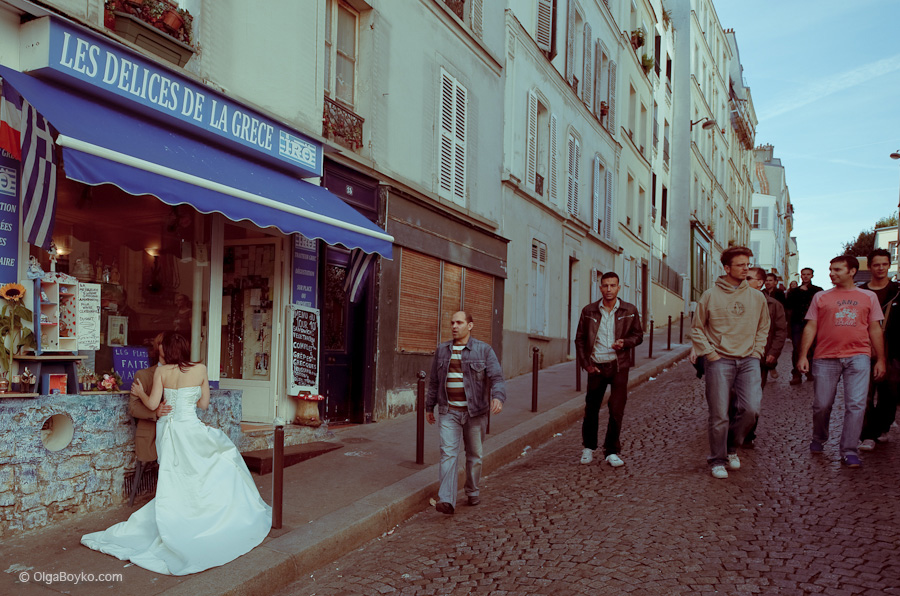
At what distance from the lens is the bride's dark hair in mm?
5398

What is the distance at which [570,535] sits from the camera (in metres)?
4.98

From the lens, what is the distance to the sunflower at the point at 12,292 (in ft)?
17.1

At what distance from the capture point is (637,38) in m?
23.2

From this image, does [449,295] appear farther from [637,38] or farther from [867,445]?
[637,38]

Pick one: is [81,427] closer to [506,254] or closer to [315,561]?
[315,561]

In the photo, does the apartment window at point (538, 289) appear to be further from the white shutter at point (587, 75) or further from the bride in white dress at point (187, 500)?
the bride in white dress at point (187, 500)

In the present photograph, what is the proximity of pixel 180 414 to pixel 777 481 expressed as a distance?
4.58 metres

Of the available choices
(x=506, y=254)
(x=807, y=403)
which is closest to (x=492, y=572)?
(x=807, y=403)

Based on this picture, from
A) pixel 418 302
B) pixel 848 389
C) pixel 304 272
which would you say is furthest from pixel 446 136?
pixel 848 389

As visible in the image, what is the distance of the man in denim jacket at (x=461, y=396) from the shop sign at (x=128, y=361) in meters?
2.55

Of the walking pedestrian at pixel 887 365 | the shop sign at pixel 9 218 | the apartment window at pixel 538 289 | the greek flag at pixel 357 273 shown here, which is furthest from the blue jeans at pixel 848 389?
the apartment window at pixel 538 289

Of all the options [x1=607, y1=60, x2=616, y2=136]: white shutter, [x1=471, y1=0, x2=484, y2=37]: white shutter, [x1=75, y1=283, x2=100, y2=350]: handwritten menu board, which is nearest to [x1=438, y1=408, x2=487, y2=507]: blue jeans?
[x1=75, y1=283, x2=100, y2=350]: handwritten menu board

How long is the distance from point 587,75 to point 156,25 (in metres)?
14.0

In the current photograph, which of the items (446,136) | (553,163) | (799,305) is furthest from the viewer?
(553,163)
